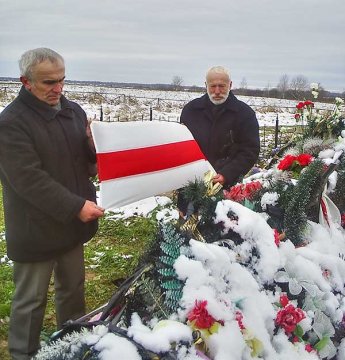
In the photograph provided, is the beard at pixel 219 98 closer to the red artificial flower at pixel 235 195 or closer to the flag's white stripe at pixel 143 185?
the flag's white stripe at pixel 143 185

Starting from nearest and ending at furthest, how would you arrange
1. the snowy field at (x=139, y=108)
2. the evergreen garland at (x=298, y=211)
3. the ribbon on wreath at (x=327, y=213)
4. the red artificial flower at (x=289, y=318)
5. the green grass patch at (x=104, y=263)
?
the red artificial flower at (x=289, y=318), the evergreen garland at (x=298, y=211), the ribbon on wreath at (x=327, y=213), the green grass patch at (x=104, y=263), the snowy field at (x=139, y=108)

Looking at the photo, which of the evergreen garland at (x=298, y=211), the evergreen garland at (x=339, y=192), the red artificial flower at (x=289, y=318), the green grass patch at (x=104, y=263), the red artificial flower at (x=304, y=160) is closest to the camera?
the red artificial flower at (x=289, y=318)

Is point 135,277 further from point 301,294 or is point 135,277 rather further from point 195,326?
point 301,294

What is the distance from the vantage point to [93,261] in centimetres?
425

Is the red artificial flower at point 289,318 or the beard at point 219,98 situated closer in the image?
the red artificial flower at point 289,318

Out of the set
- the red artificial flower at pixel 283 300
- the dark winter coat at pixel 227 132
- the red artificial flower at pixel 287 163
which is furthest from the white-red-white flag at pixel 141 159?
the red artificial flower at pixel 283 300

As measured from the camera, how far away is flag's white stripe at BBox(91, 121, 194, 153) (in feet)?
7.07

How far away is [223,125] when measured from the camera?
3.17m

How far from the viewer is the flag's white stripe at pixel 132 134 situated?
215cm

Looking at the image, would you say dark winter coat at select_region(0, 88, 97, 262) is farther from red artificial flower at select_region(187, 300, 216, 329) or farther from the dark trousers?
red artificial flower at select_region(187, 300, 216, 329)

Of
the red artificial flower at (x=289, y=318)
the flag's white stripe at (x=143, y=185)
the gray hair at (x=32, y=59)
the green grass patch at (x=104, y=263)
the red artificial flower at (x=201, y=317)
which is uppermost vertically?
the gray hair at (x=32, y=59)

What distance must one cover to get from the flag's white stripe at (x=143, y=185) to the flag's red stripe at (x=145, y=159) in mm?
26

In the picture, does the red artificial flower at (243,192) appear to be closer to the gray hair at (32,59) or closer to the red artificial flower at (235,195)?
the red artificial flower at (235,195)

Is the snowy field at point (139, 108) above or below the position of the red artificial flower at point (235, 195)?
below
